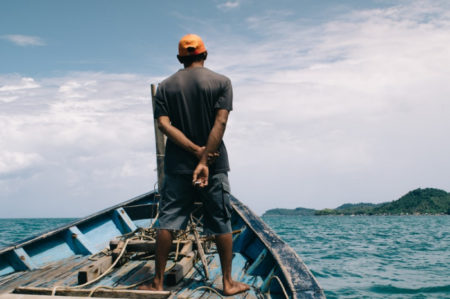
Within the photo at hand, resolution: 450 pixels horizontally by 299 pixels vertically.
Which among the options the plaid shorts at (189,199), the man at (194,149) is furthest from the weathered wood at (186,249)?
the plaid shorts at (189,199)

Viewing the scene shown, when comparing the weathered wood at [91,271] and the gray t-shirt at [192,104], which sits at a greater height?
the gray t-shirt at [192,104]

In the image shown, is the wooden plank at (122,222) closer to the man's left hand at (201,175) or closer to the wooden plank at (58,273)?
the wooden plank at (58,273)

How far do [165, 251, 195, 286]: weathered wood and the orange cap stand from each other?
5.31ft

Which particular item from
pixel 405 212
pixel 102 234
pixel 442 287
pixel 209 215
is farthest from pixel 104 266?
pixel 405 212

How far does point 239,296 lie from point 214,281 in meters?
0.37

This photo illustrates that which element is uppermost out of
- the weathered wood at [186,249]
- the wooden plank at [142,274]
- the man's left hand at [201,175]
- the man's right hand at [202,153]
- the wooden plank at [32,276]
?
the man's right hand at [202,153]

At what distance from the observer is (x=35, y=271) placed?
3488mm

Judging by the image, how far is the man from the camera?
247 cm

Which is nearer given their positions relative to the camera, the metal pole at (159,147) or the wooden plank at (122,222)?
the metal pole at (159,147)

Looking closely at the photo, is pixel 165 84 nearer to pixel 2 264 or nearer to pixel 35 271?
pixel 35 271

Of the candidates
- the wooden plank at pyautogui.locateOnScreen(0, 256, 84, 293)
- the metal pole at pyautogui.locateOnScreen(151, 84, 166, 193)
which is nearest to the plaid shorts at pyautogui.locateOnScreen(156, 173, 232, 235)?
→ the wooden plank at pyautogui.locateOnScreen(0, 256, 84, 293)

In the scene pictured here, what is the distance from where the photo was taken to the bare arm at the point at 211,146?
2.41 meters

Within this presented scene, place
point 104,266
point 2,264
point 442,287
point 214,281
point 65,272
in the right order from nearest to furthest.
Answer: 1. point 214,281
2. point 104,266
3. point 65,272
4. point 2,264
5. point 442,287

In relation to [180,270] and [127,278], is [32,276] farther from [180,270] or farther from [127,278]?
[180,270]
